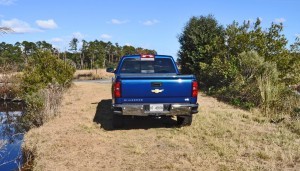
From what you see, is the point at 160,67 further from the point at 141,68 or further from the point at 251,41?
the point at 251,41

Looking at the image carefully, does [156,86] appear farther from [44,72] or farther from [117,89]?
[44,72]

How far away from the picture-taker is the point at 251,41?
57.2ft

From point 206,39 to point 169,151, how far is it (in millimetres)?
13315

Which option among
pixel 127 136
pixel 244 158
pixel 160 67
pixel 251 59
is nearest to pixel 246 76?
pixel 251 59

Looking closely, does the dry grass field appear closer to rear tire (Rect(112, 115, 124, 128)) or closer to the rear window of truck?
rear tire (Rect(112, 115, 124, 128))

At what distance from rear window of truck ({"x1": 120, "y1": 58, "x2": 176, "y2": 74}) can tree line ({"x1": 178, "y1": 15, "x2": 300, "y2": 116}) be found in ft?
12.7

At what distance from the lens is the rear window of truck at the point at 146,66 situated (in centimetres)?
1118

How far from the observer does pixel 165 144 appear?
8.70 metres

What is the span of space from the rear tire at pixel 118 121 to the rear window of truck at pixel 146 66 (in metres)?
1.48

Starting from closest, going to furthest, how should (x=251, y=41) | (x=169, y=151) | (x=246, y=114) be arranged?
1. (x=169, y=151)
2. (x=246, y=114)
3. (x=251, y=41)

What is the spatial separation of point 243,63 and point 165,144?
344 inches

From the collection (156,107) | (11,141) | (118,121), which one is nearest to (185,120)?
(156,107)

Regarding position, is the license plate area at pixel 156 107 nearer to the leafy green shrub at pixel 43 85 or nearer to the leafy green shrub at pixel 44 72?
the leafy green shrub at pixel 43 85

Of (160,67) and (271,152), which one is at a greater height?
(160,67)
